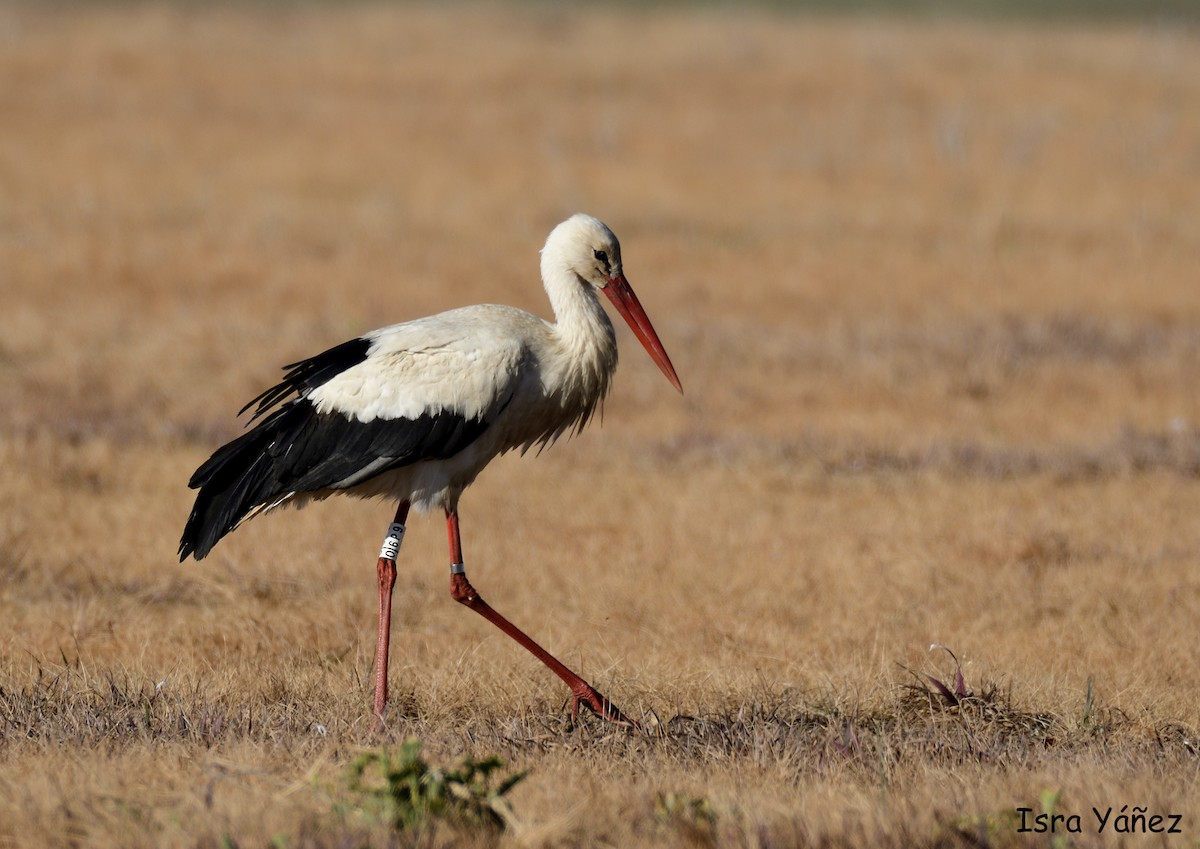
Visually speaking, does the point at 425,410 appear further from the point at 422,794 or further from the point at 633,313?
the point at 422,794

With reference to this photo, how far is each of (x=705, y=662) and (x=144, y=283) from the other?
9.11 metres

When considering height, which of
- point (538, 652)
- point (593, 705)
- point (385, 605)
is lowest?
point (593, 705)

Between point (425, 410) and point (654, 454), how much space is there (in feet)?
12.8

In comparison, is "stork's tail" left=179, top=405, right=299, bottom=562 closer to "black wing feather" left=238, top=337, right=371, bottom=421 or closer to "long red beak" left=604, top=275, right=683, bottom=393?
"black wing feather" left=238, top=337, right=371, bottom=421

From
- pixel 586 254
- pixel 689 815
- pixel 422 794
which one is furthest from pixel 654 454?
pixel 422 794

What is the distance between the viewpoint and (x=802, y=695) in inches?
203

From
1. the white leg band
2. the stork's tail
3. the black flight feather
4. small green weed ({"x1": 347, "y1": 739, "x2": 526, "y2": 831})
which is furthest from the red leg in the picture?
small green weed ({"x1": 347, "y1": 739, "x2": 526, "y2": 831})

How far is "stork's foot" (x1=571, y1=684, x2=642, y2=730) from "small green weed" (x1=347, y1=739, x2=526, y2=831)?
1375mm

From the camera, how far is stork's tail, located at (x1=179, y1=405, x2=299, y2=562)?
560 cm

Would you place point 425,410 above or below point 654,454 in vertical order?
above

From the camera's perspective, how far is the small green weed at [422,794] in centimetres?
355

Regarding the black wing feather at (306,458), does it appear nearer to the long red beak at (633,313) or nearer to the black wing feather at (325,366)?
the black wing feather at (325,366)

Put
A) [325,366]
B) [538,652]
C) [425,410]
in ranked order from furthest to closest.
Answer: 1. [325,366]
2. [425,410]
3. [538,652]

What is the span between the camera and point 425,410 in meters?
5.53
